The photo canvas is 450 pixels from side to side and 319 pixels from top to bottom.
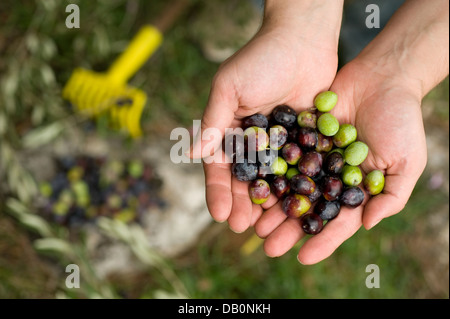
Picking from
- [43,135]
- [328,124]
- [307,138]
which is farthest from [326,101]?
[43,135]

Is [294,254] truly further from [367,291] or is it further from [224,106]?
[224,106]

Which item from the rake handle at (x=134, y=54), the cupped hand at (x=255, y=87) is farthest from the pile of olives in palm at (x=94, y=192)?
the cupped hand at (x=255, y=87)

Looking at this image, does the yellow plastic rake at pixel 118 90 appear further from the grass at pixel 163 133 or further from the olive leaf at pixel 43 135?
the olive leaf at pixel 43 135

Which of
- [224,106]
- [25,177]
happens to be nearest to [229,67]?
[224,106]

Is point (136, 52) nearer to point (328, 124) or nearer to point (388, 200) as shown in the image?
point (328, 124)

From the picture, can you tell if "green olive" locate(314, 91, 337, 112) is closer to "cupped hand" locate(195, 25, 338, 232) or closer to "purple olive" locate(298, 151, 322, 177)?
"cupped hand" locate(195, 25, 338, 232)

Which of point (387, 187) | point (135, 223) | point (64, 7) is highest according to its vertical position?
point (64, 7)

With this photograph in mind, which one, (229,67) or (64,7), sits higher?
(64,7)
